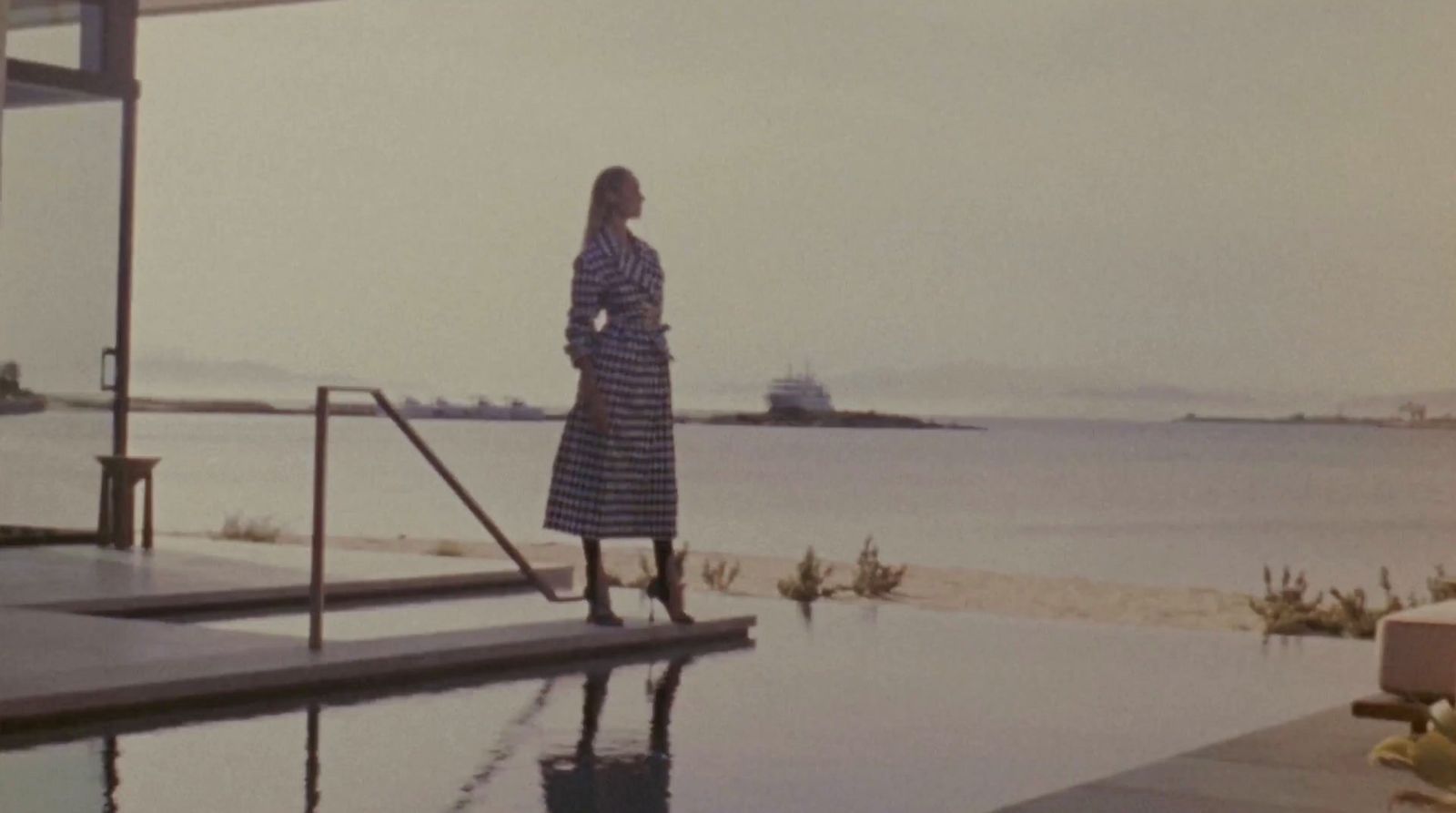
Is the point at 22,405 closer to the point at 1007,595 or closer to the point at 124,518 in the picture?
the point at 124,518

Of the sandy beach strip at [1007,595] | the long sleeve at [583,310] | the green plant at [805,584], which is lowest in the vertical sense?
the sandy beach strip at [1007,595]

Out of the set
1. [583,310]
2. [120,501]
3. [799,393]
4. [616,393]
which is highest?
[583,310]

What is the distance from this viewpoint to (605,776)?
14.2ft

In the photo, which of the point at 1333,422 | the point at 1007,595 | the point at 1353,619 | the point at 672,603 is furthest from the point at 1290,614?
the point at 1333,422

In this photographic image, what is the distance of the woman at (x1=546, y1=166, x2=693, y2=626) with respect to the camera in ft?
20.3

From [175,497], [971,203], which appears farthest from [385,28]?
[175,497]

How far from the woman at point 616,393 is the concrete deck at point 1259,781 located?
210 cm

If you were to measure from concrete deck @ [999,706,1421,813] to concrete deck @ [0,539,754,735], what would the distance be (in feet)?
7.17

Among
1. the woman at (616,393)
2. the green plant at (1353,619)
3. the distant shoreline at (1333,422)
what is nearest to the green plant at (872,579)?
the green plant at (1353,619)

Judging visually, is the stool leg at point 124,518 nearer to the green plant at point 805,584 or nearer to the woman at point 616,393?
the green plant at point 805,584

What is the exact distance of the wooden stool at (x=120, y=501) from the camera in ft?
32.1

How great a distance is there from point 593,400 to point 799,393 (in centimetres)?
4881

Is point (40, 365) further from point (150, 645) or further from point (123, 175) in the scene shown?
point (150, 645)

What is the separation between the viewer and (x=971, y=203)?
52.0 meters
